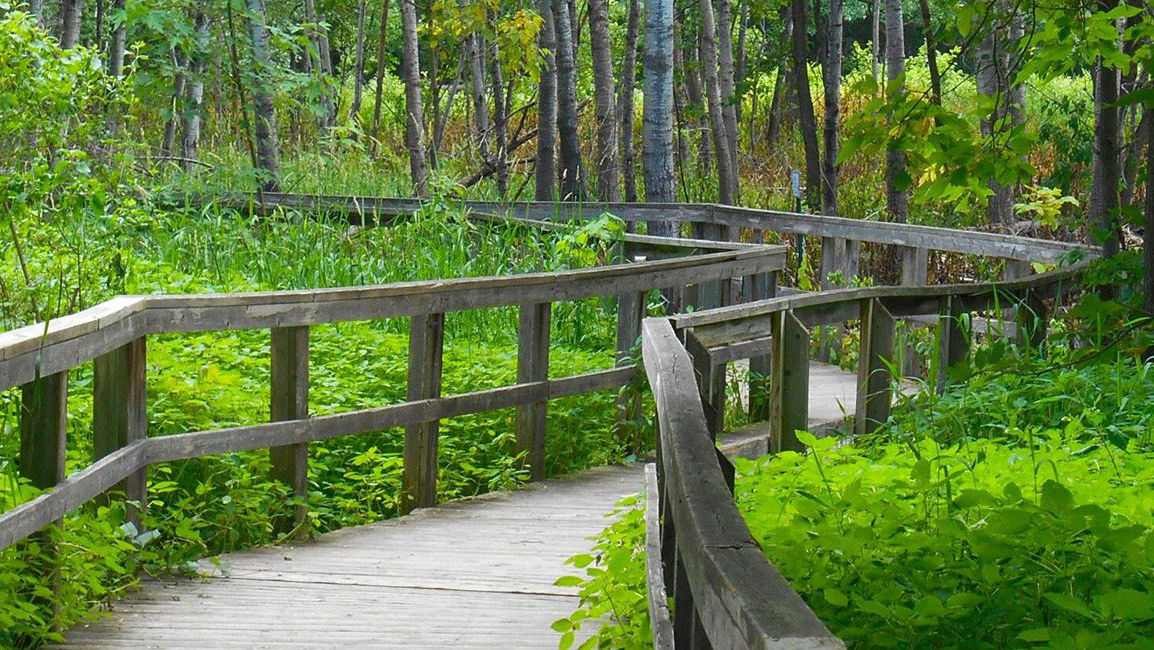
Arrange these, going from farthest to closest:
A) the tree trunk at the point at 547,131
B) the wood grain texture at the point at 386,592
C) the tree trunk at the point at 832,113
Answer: the tree trunk at the point at 832,113
the tree trunk at the point at 547,131
the wood grain texture at the point at 386,592

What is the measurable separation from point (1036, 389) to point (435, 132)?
20.1 m

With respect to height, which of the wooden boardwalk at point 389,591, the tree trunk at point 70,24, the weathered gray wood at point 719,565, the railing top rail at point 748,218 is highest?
the tree trunk at point 70,24

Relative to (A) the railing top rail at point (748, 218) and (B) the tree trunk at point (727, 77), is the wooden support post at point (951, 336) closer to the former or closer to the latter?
(A) the railing top rail at point (748, 218)

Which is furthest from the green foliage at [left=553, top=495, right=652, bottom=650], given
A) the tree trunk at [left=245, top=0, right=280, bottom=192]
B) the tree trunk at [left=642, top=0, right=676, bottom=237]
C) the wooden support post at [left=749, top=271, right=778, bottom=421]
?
the tree trunk at [left=245, top=0, right=280, bottom=192]

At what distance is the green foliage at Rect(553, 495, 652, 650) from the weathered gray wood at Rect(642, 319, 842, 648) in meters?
1.38

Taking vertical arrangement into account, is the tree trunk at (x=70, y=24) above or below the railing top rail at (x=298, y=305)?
above

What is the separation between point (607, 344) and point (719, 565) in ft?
27.2

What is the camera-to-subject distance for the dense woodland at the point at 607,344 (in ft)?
11.7

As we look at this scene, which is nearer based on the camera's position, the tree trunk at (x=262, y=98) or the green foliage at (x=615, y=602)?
→ the green foliage at (x=615, y=602)

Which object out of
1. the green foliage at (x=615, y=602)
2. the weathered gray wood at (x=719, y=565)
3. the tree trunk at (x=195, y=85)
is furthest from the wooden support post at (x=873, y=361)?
the tree trunk at (x=195, y=85)

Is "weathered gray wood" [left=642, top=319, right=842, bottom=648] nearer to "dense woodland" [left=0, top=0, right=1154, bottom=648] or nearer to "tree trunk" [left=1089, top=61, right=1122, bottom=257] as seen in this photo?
"dense woodland" [left=0, top=0, right=1154, bottom=648]

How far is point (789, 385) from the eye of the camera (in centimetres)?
654

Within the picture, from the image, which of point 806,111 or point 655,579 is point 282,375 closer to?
point 655,579

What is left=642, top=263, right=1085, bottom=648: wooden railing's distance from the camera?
1662 mm
